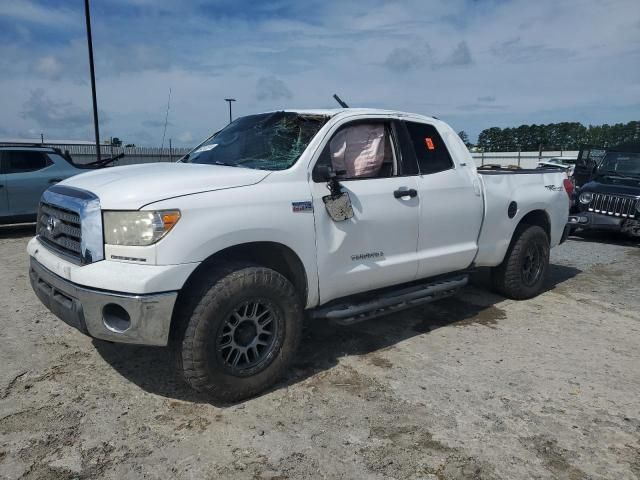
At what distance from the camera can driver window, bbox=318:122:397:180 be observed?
3.90 m

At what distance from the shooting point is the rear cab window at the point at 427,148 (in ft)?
14.4

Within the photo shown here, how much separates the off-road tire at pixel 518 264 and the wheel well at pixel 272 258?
2.78m

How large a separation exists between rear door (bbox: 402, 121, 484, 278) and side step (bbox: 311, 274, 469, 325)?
0.39 feet

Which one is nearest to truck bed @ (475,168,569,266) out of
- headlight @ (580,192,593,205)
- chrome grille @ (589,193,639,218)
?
chrome grille @ (589,193,639,218)

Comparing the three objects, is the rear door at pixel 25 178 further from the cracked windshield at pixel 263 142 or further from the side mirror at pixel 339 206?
the side mirror at pixel 339 206

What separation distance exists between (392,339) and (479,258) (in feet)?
4.03

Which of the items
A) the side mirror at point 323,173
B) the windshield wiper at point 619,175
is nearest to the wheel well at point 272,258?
the side mirror at point 323,173

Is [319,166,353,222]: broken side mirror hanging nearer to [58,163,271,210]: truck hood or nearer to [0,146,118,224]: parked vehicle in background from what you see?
[58,163,271,210]: truck hood

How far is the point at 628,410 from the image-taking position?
3.31 meters

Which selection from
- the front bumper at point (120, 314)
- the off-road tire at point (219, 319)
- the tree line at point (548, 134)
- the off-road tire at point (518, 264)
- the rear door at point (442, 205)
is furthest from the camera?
the tree line at point (548, 134)

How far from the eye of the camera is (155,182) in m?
3.14

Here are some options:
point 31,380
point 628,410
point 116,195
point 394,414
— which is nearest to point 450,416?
point 394,414


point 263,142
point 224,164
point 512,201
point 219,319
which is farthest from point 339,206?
point 512,201

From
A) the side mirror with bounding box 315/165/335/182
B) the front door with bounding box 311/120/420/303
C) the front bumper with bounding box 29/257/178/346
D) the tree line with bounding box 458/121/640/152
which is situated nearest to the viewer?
the front bumper with bounding box 29/257/178/346
